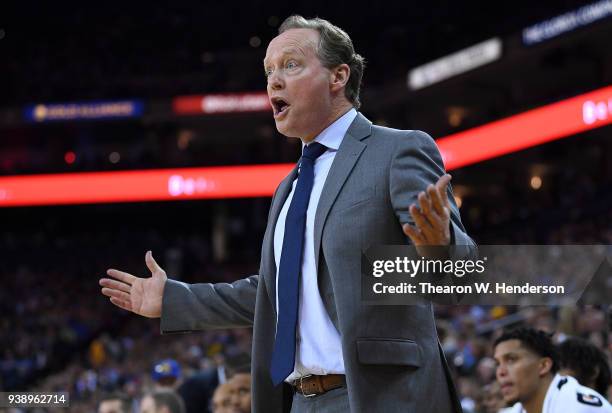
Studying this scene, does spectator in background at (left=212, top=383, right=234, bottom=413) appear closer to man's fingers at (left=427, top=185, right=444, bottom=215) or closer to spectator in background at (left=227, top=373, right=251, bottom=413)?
spectator in background at (left=227, top=373, right=251, bottom=413)

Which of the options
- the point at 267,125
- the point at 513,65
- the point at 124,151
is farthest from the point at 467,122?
the point at 124,151

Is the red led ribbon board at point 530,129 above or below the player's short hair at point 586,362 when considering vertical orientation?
above

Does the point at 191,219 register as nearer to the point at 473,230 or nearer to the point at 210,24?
the point at 210,24

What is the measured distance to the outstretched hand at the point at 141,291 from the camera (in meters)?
2.76

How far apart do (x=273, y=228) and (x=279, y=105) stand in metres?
0.34

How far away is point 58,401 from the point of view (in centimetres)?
309

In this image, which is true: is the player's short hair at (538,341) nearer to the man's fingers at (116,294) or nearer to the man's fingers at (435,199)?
the man's fingers at (116,294)

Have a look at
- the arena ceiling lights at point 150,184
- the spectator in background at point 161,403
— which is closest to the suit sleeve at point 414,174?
the spectator in background at point 161,403

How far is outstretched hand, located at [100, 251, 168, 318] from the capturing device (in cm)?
276

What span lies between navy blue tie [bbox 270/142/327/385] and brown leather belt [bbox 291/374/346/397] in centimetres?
7

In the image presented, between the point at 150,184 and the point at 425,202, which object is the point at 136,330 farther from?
the point at 425,202

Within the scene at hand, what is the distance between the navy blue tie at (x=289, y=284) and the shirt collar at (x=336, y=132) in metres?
0.14

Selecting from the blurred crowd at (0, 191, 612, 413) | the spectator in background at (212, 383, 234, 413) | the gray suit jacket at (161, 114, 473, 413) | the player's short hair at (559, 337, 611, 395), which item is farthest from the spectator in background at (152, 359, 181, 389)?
the gray suit jacket at (161, 114, 473, 413)

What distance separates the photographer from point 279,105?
2.66 m
